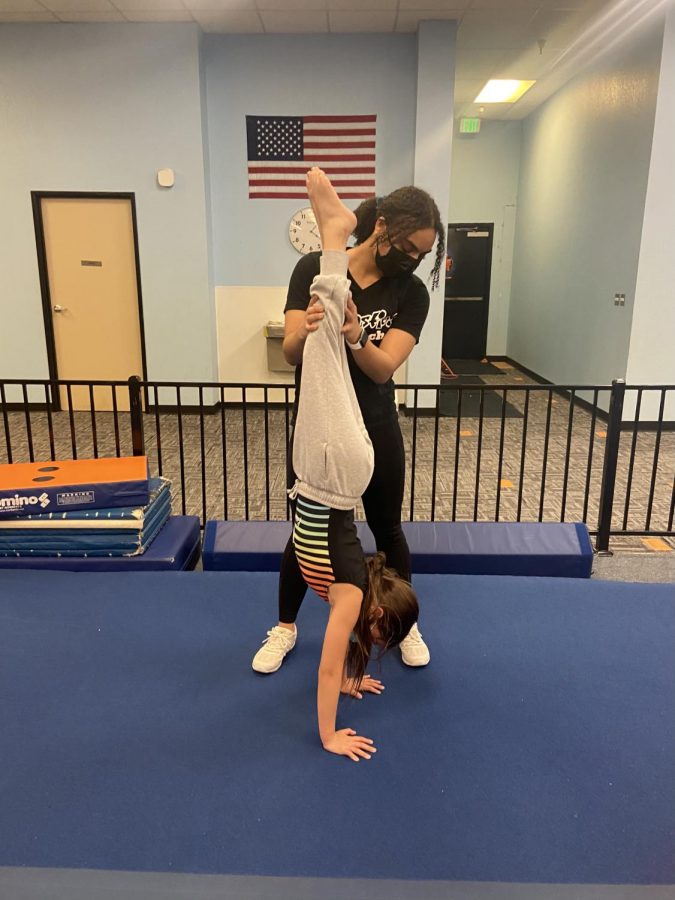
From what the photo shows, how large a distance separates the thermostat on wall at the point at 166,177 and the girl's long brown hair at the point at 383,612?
5.28 meters

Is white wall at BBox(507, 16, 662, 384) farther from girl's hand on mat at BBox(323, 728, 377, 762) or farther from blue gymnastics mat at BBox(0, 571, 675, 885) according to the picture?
girl's hand on mat at BBox(323, 728, 377, 762)

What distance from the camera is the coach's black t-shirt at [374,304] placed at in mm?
1745

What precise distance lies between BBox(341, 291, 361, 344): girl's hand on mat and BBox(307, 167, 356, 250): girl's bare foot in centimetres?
13

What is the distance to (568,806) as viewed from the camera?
1.52m

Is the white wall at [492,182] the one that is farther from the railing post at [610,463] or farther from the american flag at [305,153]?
the railing post at [610,463]

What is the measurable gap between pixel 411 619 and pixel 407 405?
4.92 metres

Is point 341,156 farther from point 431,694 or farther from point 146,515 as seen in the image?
point 431,694

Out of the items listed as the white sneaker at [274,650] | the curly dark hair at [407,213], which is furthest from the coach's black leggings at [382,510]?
the curly dark hair at [407,213]

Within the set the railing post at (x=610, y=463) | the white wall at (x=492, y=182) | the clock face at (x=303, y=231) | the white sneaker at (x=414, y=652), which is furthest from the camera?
the white wall at (x=492, y=182)

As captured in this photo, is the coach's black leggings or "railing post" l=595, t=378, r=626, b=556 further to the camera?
"railing post" l=595, t=378, r=626, b=556

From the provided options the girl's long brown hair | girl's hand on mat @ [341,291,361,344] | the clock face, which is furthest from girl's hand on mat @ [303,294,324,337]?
the clock face

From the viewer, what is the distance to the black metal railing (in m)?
3.39

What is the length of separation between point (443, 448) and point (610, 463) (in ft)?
6.60

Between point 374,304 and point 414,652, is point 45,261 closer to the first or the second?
point 374,304
